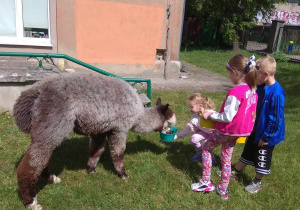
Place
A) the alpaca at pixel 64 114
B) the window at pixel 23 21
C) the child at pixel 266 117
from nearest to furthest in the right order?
the alpaca at pixel 64 114 → the child at pixel 266 117 → the window at pixel 23 21

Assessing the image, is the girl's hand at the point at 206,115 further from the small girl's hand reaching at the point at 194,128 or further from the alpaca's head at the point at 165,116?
the alpaca's head at the point at 165,116

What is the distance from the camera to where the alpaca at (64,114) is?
2918 millimetres

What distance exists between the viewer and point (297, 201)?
3.59 metres

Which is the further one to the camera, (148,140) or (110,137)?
(148,140)

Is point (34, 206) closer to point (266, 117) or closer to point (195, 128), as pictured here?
point (195, 128)

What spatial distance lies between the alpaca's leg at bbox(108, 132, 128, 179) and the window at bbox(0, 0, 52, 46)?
6.12m

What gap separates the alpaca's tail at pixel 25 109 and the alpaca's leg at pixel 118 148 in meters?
1.13

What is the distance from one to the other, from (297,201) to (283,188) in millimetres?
307

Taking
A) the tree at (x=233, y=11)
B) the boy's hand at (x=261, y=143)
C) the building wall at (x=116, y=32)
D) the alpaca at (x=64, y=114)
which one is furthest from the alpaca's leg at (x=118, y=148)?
the tree at (x=233, y=11)

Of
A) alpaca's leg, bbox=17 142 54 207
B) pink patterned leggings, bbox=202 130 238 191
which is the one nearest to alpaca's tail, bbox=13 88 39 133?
alpaca's leg, bbox=17 142 54 207

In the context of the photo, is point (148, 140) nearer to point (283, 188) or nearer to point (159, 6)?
point (283, 188)

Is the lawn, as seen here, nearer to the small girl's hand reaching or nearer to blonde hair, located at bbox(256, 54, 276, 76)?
the small girl's hand reaching

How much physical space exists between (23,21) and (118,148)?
6.78m

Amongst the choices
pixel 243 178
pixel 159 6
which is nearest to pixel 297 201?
pixel 243 178
